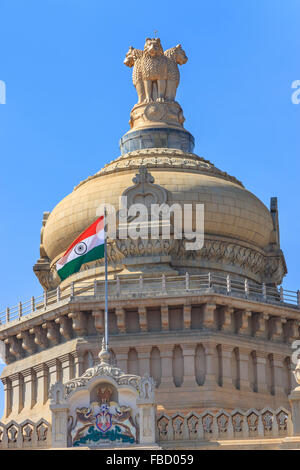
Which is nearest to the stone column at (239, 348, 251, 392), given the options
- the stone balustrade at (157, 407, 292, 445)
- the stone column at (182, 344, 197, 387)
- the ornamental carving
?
the stone column at (182, 344, 197, 387)

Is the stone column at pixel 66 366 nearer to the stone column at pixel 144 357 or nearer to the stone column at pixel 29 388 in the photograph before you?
the stone column at pixel 29 388

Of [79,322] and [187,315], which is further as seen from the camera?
[79,322]

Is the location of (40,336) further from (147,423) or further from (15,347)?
(147,423)

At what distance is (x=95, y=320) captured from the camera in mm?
62906

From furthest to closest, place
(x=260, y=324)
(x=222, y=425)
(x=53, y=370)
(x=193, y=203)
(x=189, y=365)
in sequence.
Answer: (x=193, y=203), (x=53, y=370), (x=260, y=324), (x=189, y=365), (x=222, y=425)

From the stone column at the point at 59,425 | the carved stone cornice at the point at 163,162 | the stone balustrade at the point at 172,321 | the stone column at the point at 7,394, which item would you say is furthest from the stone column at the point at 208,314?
the stone column at the point at 59,425

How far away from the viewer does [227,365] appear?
Result: 62.0 meters

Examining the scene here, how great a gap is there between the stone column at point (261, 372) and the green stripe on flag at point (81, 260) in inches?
325

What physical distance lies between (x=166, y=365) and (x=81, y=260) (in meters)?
5.66

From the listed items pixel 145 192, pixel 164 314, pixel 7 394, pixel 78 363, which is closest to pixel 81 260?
pixel 164 314

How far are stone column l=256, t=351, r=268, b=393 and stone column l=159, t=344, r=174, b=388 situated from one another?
155 inches

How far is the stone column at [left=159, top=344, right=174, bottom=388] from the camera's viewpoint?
2414 inches

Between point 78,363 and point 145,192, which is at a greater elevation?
point 145,192
